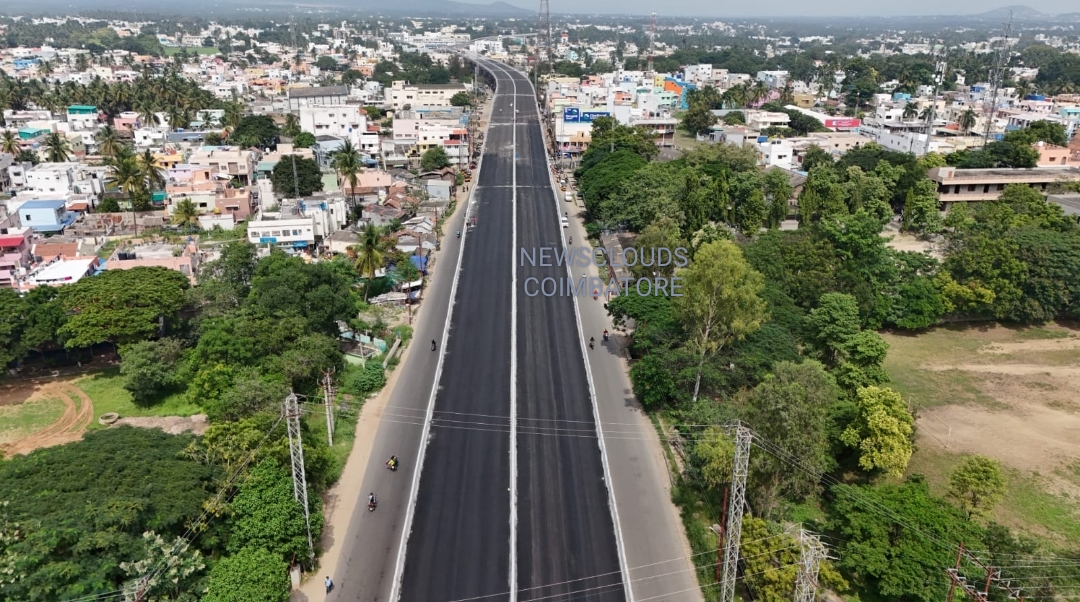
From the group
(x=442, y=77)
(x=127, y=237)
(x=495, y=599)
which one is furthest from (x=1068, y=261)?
(x=442, y=77)

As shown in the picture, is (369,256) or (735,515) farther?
(369,256)

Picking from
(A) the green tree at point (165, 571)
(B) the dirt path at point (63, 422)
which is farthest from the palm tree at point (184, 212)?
(A) the green tree at point (165, 571)

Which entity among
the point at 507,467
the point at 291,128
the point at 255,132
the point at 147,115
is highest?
the point at 147,115

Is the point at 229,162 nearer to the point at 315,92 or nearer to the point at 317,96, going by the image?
the point at 317,96

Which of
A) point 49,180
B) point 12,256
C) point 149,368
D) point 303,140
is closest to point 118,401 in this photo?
point 149,368

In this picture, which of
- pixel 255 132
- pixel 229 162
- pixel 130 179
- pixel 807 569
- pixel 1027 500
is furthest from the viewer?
pixel 255 132

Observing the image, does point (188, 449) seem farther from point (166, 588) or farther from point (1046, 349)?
point (1046, 349)

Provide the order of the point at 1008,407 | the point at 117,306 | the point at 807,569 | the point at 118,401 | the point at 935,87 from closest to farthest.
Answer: the point at 807,569 → the point at 118,401 → the point at 1008,407 → the point at 117,306 → the point at 935,87
